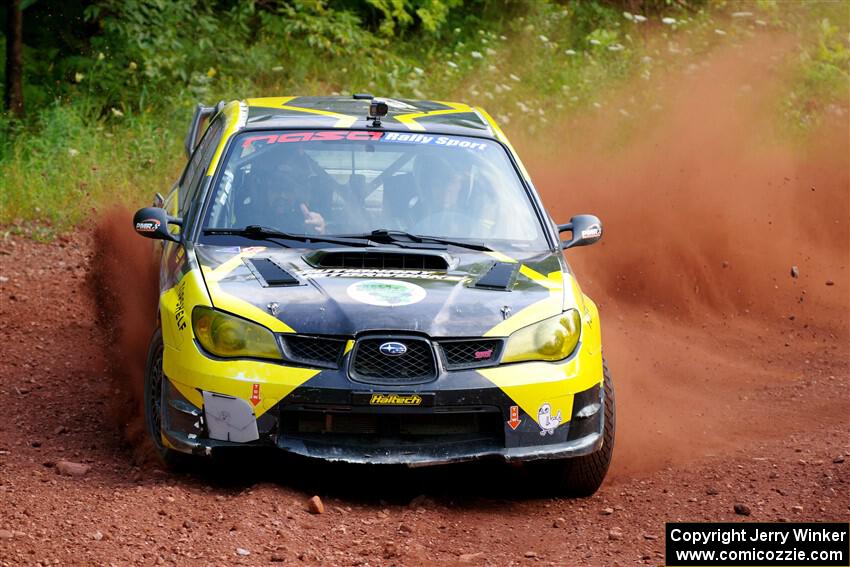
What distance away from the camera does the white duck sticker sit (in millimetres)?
5883

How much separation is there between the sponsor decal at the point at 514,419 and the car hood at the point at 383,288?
0.35m

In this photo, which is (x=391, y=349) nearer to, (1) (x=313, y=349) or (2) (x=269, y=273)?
(1) (x=313, y=349)

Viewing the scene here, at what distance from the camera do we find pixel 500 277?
6297 millimetres

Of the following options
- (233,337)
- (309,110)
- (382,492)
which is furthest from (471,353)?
(309,110)

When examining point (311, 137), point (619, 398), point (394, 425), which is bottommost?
point (619, 398)

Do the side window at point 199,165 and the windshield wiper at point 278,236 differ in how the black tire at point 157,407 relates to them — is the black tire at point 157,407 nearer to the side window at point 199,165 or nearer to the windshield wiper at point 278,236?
the windshield wiper at point 278,236

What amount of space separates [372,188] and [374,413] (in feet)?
5.64

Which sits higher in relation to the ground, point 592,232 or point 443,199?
point 443,199

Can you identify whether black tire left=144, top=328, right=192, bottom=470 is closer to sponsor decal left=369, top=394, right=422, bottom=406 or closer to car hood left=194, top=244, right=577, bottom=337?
car hood left=194, top=244, right=577, bottom=337

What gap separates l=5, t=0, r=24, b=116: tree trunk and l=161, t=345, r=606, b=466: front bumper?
29.0 ft

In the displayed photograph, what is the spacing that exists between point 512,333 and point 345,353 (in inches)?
28.5

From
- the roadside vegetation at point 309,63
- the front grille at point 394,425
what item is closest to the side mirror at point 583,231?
the front grille at point 394,425

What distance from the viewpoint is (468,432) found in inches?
232

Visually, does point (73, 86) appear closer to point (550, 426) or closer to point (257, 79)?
point (257, 79)
